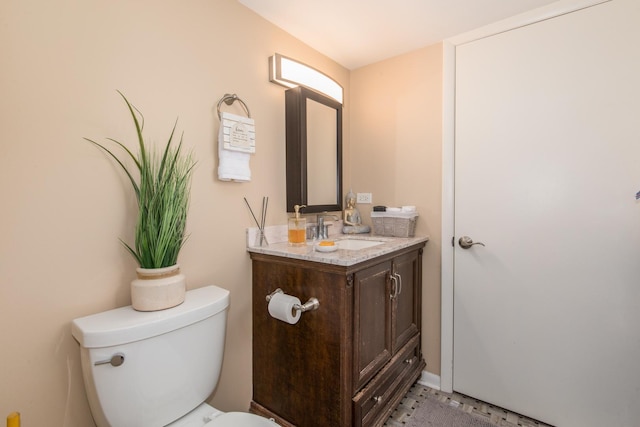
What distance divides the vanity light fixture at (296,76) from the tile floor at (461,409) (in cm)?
190

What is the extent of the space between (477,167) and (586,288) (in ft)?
2.62

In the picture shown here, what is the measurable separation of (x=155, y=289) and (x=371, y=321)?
0.91m

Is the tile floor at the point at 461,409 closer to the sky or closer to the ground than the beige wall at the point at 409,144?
closer to the ground

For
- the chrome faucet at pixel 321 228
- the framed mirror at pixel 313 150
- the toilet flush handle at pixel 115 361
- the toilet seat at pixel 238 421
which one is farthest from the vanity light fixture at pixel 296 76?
the toilet seat at pixel 238 421

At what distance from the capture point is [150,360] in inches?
35.5

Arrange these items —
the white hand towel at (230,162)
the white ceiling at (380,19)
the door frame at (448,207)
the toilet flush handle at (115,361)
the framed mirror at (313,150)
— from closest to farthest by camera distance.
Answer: the toilet flush handle at (115,361) → the white hand towel at (230,162) → the white ceiling at (380,19) → the framed mirror at (313,150) → the door frame at (448,207)

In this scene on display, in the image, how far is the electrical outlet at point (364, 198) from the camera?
2133mm

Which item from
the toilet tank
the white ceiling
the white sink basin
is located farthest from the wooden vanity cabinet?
the white ceiling

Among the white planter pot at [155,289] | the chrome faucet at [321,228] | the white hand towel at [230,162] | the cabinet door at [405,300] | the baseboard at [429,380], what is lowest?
the baseboard at [429,380]

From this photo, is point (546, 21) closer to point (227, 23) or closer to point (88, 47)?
point (227, 23)

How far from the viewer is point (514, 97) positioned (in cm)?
159

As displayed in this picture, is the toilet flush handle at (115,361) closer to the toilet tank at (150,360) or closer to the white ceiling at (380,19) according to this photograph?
the toilet tank at (150,360)

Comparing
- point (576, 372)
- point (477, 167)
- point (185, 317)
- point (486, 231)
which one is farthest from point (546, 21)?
point (185, 317)

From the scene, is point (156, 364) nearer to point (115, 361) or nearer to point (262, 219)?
point (115, 361)
